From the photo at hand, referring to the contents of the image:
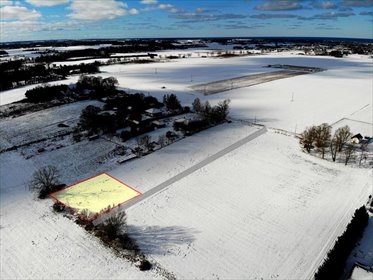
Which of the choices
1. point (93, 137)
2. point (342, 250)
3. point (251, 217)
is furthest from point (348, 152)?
point (93, 137)

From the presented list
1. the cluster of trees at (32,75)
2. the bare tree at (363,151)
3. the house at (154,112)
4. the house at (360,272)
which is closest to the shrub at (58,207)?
the house at (360,272)

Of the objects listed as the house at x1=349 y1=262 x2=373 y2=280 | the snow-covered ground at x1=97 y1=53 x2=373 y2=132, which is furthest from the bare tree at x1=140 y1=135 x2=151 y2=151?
the house at x1=349 y1=262 x2=373 y2=280

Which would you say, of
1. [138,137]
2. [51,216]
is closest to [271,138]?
[138,137]

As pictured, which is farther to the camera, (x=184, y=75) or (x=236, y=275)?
(x=184, y=75)

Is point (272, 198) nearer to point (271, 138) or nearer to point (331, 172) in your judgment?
point (331, 172)

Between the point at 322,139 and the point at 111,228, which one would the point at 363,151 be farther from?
the point at 111,228

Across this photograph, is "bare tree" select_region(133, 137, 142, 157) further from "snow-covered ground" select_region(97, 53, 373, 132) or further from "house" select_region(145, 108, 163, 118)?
"snow-covered ground" select_region(97, 53, 373, 132)
